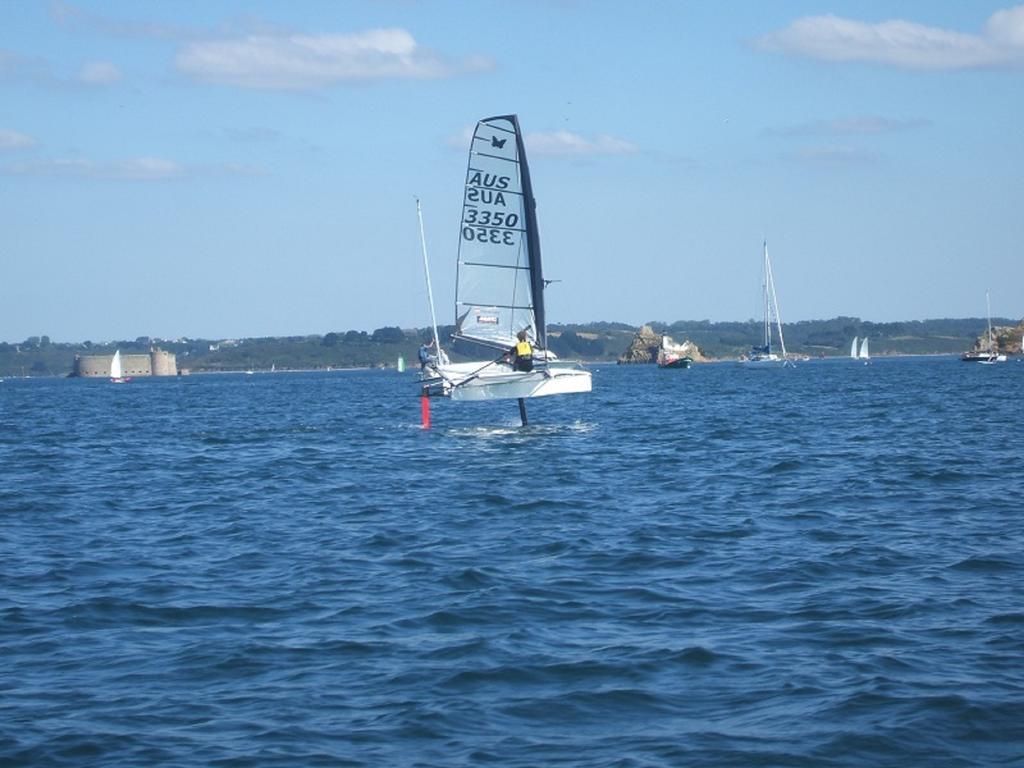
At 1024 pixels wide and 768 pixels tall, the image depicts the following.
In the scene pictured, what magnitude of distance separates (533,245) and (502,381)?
15.9 ft

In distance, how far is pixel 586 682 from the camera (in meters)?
10.9

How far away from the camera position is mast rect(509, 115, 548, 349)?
39.0 metres

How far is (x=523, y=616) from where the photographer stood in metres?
13.4

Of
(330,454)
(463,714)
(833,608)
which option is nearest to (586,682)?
(463,714)

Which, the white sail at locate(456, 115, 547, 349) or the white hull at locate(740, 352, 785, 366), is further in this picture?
the white hull at locate(740, 352, 785, 366)

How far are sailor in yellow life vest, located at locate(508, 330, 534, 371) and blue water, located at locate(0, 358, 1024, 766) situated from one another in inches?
300

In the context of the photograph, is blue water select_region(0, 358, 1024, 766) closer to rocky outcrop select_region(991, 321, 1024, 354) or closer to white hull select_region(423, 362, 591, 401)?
white hull select_region(423, 362, 591, 401)

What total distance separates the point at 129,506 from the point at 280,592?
32.6 ft

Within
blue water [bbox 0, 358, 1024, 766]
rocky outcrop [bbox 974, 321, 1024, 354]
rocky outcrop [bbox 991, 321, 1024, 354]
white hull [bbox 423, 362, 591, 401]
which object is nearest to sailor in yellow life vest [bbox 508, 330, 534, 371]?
white hull [bbox 423, 362, 591, 401]

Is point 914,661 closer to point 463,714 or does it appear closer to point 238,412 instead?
point 463,714

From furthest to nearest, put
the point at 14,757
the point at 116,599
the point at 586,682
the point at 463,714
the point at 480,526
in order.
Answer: the point at 480,526 < the point at 116,599 < the point at 586,682 < the point at 463,714 < the point at 14,757

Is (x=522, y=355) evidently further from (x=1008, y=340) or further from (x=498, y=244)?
(x=1008, y=340)

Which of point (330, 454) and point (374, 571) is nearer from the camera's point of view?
point (374, 571)

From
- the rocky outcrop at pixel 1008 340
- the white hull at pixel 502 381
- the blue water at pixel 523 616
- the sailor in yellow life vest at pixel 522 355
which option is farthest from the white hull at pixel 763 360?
the blue water at pixel 523 616
